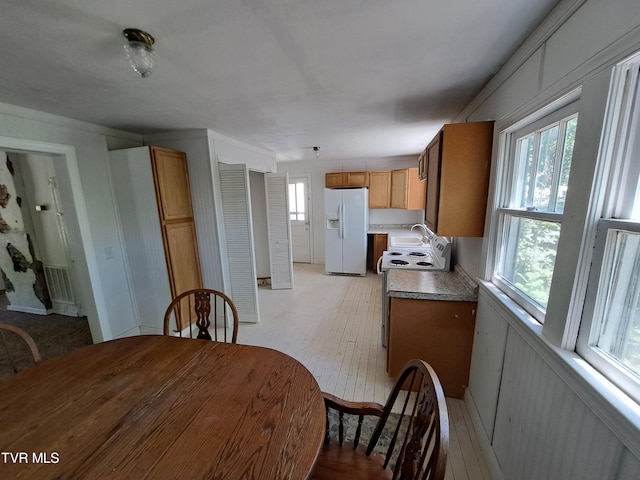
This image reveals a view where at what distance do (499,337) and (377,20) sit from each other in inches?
68.5

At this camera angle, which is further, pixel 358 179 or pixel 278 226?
pixel 358 179

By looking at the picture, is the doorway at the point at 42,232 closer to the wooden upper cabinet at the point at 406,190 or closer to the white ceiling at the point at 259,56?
the white ceiling at the point at 259,56

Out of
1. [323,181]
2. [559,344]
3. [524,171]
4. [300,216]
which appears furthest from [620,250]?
[300,216]

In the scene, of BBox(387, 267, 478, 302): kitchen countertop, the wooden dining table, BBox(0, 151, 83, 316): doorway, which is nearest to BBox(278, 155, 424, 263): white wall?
BBox(387, 267, 478, 302): kitchen countertop

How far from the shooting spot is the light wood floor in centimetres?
160

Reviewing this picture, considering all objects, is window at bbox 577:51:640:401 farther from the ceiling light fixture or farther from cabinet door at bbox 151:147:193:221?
cabinet door at bbox 151:147:193:221

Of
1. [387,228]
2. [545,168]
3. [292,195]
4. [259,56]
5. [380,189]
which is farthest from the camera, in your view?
[292,195]

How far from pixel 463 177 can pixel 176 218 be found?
2.74 metres

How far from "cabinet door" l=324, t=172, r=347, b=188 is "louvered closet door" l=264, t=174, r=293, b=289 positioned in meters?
1.44

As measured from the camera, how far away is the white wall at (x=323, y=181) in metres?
5.06

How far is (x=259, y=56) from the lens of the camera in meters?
1.30

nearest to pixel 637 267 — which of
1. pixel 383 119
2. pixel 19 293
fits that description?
pixel 383 119

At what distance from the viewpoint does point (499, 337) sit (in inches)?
54.6

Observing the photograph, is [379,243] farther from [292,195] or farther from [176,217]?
[176,217]
